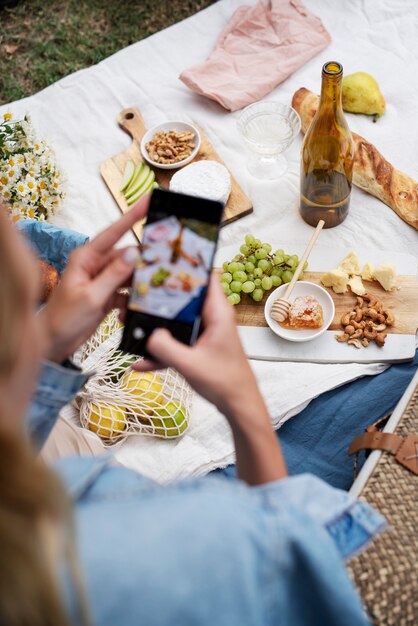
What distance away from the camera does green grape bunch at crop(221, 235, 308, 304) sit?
4.85ft

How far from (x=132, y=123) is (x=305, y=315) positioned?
86 centimetres

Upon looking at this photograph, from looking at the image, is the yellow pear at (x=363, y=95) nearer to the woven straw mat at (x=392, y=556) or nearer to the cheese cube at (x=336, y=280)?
the cheese cube at (x=336, y=280)

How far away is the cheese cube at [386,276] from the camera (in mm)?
1457

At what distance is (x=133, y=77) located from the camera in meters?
1.99

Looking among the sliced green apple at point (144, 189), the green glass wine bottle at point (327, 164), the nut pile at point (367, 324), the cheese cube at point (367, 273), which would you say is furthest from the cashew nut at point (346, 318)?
the sliced green apple at point (144, 189)

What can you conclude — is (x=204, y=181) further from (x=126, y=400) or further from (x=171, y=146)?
(x=126, y=400)

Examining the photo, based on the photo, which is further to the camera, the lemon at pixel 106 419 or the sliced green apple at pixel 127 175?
the sliced green apple at pixel 127 175

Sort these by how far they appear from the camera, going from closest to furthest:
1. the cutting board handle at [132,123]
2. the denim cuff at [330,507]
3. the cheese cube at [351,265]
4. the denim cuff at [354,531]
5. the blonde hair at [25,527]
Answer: the blonde hair at [25,527], the denim cuff at [330,507], the denim cuff at [354,531], the cheese cube at [351,265], the cutting board handle at [132,123]

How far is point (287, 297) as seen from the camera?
1464 mm

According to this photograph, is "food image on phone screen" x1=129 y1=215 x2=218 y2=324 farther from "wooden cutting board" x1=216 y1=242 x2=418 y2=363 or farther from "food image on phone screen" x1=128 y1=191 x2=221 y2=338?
"wooden cutting board" x1=216 y1=242 x2=418 y2=363

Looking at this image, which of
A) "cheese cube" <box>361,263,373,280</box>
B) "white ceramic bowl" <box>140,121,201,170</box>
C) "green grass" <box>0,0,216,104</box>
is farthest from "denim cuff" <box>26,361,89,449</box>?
"green grass" <box>0,0,216,104</box>

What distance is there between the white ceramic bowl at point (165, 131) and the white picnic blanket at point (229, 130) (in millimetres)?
82

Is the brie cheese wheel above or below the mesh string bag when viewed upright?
above

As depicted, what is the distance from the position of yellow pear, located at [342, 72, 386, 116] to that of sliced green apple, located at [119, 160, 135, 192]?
649 millimetres
